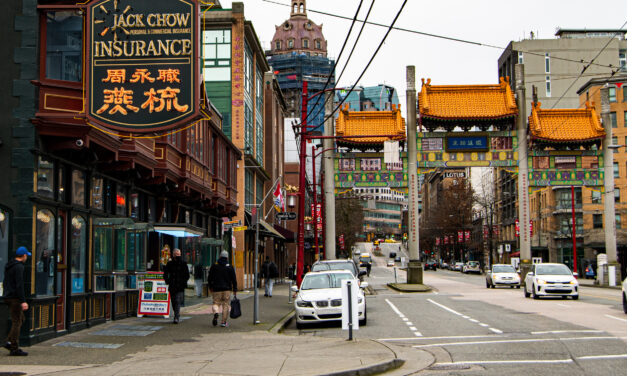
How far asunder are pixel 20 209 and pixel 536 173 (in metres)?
37.4

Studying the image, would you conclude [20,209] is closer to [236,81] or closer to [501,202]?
[236,81]

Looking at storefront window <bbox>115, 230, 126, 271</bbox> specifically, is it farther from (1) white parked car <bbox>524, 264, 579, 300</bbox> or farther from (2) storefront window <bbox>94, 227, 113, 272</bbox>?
(1) white parked car <bbox>524, 264, 579, 300</bbox>

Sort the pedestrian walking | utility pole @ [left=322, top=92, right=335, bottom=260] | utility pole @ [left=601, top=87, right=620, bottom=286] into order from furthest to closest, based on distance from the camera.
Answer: utility pole @ [left=601, top=87, right=620, bottom=286] → utility pole @ [left=322, top=92, right=335, bottom=260] → the pedestrian walking

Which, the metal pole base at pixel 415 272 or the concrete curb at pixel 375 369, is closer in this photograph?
the concrete curb at pixel 375 369

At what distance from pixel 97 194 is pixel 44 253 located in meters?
3.66

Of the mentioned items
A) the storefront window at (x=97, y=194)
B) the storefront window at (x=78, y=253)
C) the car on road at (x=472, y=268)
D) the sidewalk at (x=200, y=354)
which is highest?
the storefront window at (x=97, y=194)

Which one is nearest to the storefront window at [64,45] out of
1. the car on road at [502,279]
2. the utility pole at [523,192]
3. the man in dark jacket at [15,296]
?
the man in dark jacket at [15,296]

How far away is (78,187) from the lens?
1664 cm

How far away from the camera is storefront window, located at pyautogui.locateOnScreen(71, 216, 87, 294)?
16.3 meters

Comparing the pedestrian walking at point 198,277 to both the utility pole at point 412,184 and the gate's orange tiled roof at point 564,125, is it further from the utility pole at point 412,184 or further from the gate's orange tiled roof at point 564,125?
the gate's orange tiled roof at point 564,125

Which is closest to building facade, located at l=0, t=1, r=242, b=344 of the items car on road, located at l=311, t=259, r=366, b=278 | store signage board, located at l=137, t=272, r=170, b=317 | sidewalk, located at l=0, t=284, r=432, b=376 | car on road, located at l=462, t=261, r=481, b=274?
store signage board, located at l=137, t=272, r=170, b=317

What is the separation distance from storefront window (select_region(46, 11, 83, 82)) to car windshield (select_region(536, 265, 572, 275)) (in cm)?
2184

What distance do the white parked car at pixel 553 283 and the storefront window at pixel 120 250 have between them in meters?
17.5

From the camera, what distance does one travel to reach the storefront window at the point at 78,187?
642 inches
